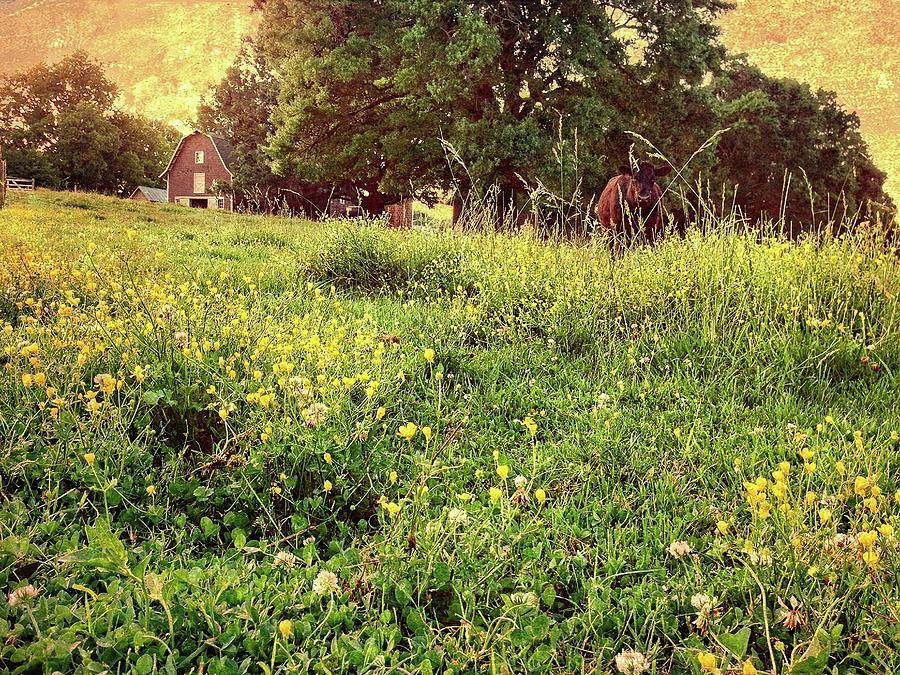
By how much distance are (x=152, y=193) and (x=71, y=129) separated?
28.1ft

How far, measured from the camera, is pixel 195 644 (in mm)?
1578

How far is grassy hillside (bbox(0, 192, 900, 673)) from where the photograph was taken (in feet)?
5.32

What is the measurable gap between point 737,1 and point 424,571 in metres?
23.8

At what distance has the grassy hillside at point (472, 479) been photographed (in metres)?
1.62

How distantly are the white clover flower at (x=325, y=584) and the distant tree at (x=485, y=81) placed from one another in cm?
1587

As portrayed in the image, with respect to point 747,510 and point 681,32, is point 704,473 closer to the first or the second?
point 747,510

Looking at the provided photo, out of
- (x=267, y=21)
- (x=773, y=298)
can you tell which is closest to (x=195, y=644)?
(x=773, y=298)

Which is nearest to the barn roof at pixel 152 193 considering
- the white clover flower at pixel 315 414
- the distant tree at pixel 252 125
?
the distant tree at pixel 252 125

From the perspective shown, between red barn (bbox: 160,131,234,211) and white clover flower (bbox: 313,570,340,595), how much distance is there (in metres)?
45.5

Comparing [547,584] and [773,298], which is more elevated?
[773,298]

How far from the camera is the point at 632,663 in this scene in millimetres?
1531

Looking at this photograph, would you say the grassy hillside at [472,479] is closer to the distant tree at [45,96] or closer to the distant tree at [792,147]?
the distant tree at [792,147]

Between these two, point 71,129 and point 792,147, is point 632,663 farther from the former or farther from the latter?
point 71,129

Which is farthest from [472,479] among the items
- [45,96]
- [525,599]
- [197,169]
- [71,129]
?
[45,96]
